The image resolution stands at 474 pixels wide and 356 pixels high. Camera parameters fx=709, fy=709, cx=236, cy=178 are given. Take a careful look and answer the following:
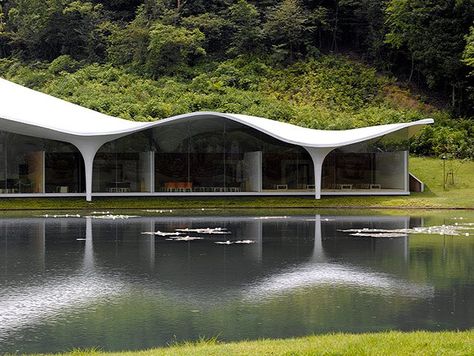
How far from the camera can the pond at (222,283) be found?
8117 mm

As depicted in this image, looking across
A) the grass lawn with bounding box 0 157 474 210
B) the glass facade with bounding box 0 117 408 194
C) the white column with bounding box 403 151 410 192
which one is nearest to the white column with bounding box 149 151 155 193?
the glass facade with bounding box 0 117 408 194

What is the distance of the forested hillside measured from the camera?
145ft

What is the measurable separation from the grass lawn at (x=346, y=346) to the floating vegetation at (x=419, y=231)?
1056cm

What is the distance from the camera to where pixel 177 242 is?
16.0 meters

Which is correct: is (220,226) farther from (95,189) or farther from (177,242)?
(95,189)

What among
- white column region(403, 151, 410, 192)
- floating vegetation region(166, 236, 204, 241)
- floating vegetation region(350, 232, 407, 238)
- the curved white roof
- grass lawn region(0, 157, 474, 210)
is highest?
the curved white roof

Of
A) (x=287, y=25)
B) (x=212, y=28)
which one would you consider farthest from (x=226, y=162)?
(x=212, y=28)

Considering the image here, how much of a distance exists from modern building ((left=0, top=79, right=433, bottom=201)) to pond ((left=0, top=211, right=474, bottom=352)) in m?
11.4

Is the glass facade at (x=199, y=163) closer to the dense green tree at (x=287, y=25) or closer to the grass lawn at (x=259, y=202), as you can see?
the grass lawn at (x=259, y=202)

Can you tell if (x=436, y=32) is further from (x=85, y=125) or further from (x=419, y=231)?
(x=419, y=231)

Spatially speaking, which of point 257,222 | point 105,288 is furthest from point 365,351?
point 257,222

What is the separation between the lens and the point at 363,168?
33.5 m

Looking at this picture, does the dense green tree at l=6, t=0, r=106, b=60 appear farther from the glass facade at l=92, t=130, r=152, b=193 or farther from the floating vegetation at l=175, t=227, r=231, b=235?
the floating vegetation at l=175, t=227, r=231, b=235

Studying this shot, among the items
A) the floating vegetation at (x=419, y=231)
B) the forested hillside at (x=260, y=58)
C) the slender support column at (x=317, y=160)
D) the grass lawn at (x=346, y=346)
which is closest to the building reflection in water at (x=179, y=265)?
the floating vegetation at (x=419, y=231)
